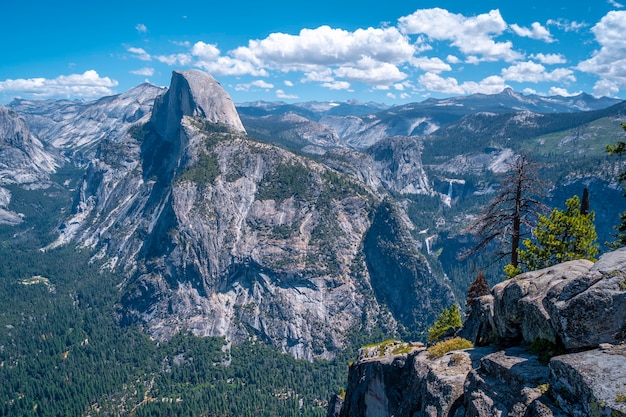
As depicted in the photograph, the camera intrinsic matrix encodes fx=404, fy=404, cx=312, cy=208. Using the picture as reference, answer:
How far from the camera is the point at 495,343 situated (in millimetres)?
28828

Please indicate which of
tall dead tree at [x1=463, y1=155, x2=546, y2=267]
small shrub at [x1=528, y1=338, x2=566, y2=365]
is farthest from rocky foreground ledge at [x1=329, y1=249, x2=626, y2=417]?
tall dead tree at [x1=463, y1=155, x2=546, y2=267]

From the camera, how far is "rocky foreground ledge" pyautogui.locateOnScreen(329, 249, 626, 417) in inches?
698

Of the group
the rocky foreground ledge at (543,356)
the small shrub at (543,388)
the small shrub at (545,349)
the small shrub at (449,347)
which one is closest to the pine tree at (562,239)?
the rocky foreground ledge at (543,356)

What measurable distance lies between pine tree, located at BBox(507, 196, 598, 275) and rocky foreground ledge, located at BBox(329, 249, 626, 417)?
9.15 m

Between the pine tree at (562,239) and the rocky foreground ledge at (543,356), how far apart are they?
9.15m

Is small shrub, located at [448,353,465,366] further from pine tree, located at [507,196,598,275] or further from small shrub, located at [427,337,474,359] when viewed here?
pine tree, located at [507,196,598,275]

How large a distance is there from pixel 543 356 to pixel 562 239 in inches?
713

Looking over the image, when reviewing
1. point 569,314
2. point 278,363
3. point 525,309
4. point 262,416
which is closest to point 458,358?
point 525,309

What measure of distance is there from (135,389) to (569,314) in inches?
7490

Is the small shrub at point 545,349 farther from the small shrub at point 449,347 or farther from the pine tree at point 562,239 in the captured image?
the pine tree at point 562,239

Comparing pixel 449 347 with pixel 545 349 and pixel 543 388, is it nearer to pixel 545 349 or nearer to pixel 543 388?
pixel 545 349

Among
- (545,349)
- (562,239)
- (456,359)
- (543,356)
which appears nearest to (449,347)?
(456,359)

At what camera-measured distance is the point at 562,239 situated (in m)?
36.5

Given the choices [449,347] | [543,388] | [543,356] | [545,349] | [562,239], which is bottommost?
[449,347]
